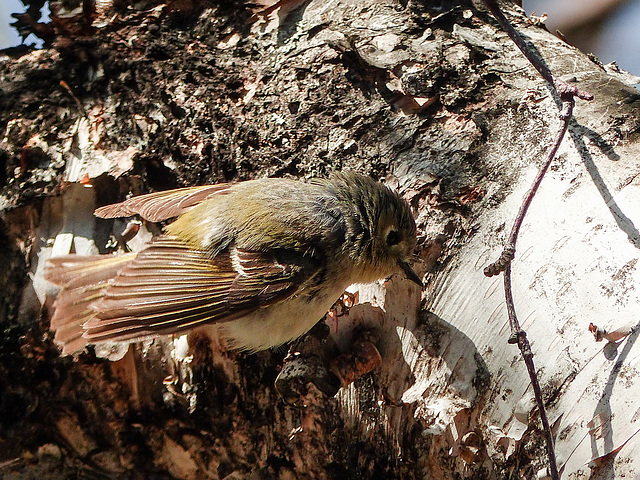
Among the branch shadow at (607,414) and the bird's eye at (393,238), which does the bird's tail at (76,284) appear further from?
the branch shadow at (607,414)

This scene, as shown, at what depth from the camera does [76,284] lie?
164 centimetres

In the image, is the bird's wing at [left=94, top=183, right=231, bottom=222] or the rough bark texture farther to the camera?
the bird's wing at [left=94, top=183, right=231, bottom=222]

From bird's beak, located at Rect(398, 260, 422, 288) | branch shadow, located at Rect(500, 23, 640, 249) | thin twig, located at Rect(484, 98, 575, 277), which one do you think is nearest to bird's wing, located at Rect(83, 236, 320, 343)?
bird's beak, located at Rect(398, 260, 422, 288)

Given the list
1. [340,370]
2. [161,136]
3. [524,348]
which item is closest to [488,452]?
[524,348]

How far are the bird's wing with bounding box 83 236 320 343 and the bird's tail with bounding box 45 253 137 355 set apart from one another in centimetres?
4

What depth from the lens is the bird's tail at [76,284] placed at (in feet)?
5.09

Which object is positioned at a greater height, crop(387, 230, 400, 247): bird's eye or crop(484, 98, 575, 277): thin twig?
crop(484, 98, 575, 277): thin twig

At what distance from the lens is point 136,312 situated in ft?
5.14

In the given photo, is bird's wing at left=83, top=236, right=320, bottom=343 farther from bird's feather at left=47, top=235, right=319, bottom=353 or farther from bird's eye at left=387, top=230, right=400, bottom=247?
bird's eye at left=387, top=230, right=400, bottom=247

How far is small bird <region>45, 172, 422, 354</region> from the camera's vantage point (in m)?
1.62

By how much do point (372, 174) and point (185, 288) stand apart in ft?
1.99

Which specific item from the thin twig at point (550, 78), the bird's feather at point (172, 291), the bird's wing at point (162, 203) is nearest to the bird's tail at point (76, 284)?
the bird's feather at point (172, 291)

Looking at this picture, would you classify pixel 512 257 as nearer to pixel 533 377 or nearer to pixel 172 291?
pixel 533 377

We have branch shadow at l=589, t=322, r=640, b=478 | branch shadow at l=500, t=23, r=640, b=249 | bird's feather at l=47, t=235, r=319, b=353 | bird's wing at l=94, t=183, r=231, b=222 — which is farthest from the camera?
bird's wing at l=94, t=183, r=231, b=222
